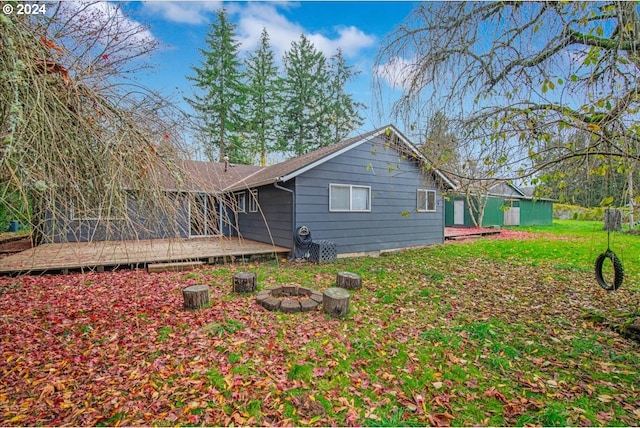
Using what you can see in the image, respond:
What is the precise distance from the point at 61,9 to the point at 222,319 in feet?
12.1

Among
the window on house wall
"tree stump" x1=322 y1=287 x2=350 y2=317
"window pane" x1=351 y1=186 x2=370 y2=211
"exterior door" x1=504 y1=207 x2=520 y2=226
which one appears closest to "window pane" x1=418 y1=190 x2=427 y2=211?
the window on house wall

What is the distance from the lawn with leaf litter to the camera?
249 centimetres

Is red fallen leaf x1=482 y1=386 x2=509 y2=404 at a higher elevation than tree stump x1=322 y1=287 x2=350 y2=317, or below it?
below

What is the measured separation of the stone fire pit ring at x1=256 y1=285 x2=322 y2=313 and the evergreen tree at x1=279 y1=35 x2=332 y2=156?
1707 centimetres

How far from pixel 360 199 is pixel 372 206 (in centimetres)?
55

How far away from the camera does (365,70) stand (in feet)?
11.6

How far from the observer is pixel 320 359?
3.24m

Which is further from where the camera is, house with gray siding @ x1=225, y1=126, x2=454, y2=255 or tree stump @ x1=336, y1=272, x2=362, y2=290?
house with gray siding @ x1=225, y1=126, x2=454, y2=255

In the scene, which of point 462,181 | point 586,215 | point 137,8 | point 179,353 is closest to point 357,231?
point 462,181

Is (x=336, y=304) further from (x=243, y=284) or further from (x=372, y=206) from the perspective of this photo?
(x=372, y=206)

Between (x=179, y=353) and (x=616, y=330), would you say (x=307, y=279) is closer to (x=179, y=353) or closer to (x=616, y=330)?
(x=179, y=353)

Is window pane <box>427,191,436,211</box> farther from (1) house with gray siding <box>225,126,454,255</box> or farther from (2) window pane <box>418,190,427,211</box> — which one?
(2) window pane <box>418,190,427,211</box>

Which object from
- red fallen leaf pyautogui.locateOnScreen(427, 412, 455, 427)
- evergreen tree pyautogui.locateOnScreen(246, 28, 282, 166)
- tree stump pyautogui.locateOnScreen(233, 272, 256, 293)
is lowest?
red fallen leaf pyautogui.locateOnScreen(427, 412, 455, 427)

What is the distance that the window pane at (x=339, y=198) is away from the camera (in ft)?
30.5
